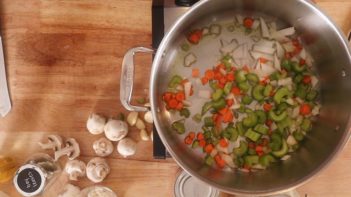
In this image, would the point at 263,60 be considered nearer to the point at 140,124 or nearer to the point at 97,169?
the point at 140,124

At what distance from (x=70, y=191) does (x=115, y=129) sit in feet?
0.67

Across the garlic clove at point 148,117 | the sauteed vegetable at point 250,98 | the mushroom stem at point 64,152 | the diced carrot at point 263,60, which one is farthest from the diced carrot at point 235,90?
the mushroom stem at point 64,152

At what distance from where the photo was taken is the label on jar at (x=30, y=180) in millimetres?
1025

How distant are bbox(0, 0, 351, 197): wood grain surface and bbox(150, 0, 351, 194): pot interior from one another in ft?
0.36

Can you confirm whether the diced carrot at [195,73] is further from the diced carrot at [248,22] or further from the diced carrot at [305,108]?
the diced carrot at [305,108]

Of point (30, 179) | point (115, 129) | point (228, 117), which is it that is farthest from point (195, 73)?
point (30, 179)

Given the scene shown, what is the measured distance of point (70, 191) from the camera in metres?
1.06

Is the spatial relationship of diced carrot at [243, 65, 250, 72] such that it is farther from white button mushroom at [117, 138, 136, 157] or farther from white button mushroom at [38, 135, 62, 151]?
white button mushroom at [38, 135, 62, 151]

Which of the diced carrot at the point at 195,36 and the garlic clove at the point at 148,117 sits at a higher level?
the diced carrot at the point at 195,36

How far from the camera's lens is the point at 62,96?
1120 mm

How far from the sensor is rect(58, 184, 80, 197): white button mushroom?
3.47 ft

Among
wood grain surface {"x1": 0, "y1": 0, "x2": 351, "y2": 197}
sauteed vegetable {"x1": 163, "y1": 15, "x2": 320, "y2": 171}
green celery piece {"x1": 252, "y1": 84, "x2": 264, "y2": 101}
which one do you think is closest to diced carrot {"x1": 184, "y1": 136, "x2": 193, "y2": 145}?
sauteed vegetable {"x1": 163, "y1": 15, "x2": 320, "y2": 171}

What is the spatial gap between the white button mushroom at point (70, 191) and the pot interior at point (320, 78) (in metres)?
0.30

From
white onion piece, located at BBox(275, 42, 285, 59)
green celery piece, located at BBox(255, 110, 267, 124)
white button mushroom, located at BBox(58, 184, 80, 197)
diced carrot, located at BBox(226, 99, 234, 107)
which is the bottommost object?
white button mushroom, located at BBox(58, 184, 80, 197)
